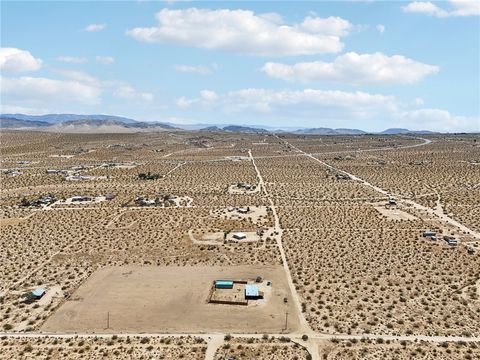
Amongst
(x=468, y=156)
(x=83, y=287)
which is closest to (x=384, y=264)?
(x=83, y=287)

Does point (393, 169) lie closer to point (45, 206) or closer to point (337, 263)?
point (337, 263)

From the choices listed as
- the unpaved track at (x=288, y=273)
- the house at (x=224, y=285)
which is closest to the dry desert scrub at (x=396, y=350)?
the unpaved track at (x=288, y=273)

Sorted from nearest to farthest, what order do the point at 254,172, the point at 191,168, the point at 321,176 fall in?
the point at 321,176
the point at 254,172
the point at 191,168

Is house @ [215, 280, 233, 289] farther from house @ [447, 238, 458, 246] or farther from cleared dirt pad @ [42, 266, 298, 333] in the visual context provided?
house @ [447, 238, 458, 246]

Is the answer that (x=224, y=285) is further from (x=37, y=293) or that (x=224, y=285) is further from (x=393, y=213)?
(x=393, y=213)

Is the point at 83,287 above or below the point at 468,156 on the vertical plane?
below

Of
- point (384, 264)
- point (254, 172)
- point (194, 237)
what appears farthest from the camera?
point (254, 172)
